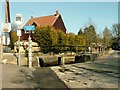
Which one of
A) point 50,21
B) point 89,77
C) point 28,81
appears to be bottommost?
point 89,77

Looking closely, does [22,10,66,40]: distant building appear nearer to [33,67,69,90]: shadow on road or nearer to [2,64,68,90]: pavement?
[33,67,69,90]: shadow on road

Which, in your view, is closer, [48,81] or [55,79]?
[48,81]

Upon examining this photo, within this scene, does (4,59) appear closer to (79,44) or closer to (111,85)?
(111,85)

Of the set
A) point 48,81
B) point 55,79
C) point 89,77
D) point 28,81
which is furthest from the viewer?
point 89,77

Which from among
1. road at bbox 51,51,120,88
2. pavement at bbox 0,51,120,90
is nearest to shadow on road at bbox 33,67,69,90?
pavement at bbox 0,51,120,90

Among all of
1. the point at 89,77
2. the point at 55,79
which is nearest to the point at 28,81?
the point at 55,79

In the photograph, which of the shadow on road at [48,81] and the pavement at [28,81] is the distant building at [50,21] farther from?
the pavement at [28,81]

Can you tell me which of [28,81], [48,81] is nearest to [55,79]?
[48,81]

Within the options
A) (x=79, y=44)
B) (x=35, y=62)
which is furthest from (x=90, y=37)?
(x=35, y=62)

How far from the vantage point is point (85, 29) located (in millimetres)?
56219

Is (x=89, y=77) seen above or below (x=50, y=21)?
below

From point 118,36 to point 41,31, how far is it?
55.6 metres

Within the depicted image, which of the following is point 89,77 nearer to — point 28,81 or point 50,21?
point 28,81

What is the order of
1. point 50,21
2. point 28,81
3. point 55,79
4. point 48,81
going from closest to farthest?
point 28,81, point 48,81, point 55,79, point 50,21
